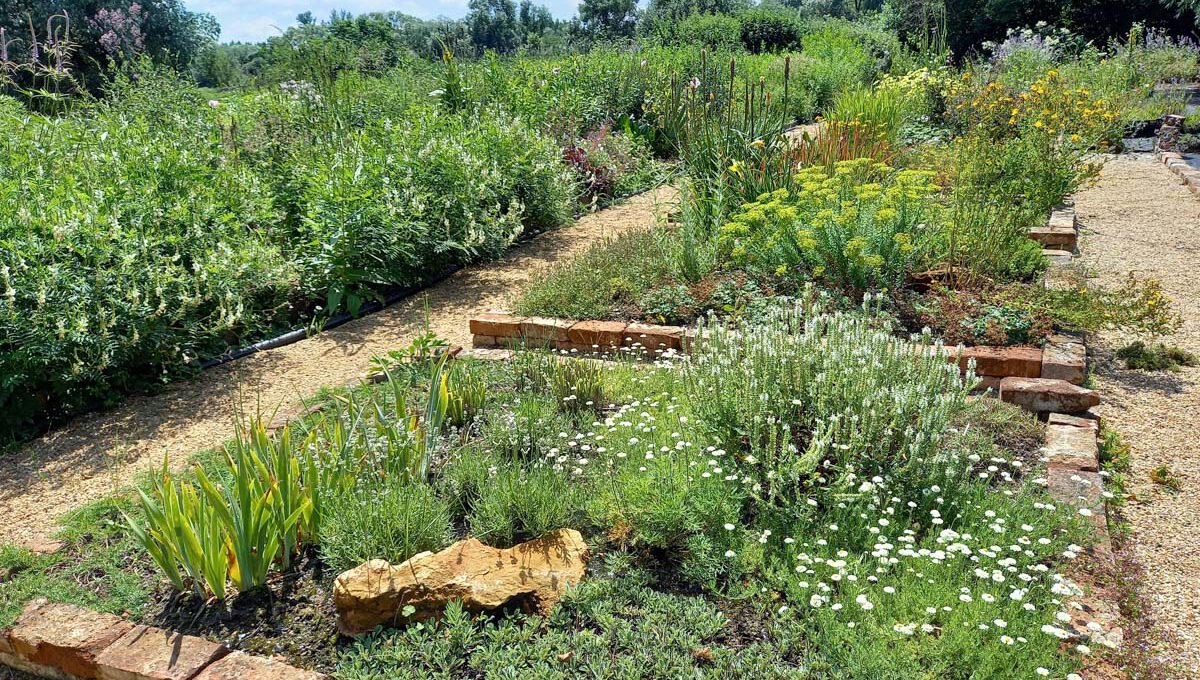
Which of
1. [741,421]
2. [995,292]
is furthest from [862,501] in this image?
[995,292]

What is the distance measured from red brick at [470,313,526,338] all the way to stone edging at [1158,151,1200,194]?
7.89m

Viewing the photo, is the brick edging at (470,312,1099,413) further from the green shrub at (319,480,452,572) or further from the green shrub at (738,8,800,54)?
the green shrub at (738,8,800,54)

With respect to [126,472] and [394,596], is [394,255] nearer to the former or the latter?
[126,472]

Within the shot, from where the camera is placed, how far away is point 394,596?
258cm

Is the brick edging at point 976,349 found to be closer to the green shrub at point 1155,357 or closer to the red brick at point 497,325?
the red brick at point 497,325

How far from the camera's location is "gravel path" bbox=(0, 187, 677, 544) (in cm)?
379

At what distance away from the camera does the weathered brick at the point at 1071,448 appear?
11.3ft

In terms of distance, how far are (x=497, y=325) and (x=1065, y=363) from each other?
3.16 metres

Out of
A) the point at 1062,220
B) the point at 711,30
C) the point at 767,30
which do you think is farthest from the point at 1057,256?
the point at 767,30

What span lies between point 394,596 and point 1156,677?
7.29 feet

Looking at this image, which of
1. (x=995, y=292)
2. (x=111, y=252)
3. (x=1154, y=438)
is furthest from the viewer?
(x=995, y=292)

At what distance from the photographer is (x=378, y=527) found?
111 inches

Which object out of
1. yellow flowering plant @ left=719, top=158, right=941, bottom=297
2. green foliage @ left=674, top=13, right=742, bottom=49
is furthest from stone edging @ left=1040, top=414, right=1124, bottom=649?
green foliage @ left=674, top=13, right=742, bottom=49

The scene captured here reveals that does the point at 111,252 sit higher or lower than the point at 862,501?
higher
